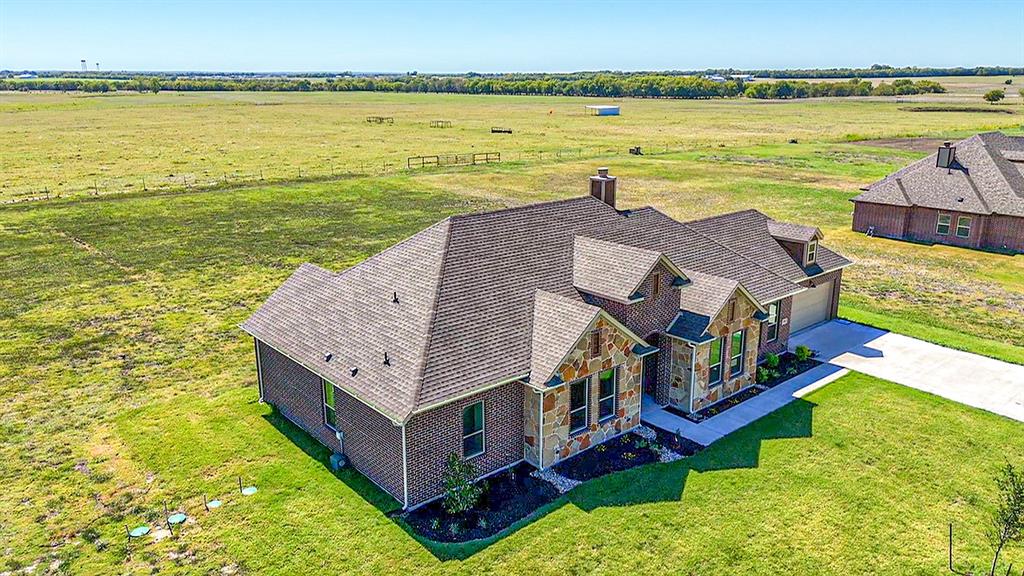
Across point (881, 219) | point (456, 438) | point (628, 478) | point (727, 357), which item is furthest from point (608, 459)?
point (881, 219)

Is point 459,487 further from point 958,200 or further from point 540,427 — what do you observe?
point 958,200

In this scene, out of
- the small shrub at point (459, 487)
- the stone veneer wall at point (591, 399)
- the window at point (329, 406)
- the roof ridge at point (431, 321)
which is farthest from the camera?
the window at point (329, 406)

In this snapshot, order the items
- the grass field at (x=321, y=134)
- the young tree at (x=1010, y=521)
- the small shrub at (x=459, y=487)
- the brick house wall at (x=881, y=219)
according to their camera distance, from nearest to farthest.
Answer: the young tree at (x=1010, y=521)
the small shrub at (x=459, y=487)
the brick house wall at (x=881, y=219)
the grass field at (x=321, y=134)

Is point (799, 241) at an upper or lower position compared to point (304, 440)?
upper

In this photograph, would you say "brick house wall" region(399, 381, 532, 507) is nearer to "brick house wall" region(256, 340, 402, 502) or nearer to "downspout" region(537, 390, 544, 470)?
"brick house wall" region(256, 340, 402, 502)

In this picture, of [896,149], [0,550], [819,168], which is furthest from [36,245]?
[896,149]

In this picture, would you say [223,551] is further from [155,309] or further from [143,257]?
[143,257]

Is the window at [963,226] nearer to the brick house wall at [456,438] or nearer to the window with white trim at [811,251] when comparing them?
the window with white trim at [811,251]

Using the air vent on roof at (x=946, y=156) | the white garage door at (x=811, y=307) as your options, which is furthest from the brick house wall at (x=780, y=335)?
the air vent on roof at (x=946, y=156)
